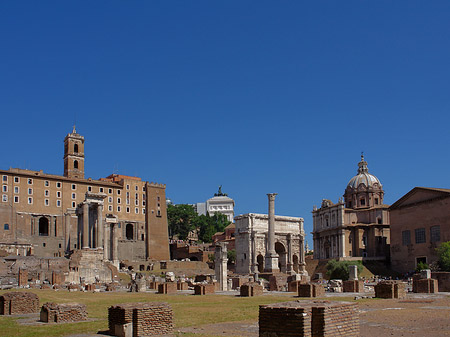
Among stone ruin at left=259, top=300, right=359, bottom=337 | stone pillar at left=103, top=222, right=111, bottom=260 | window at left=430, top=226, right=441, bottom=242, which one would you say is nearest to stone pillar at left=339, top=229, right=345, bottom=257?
window at left=430, top=226, right=441, bottom=242

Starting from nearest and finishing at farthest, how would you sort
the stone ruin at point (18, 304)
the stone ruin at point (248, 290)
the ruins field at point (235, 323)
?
the ruins field at point (235, 323) → the stone ruin at point (18, 304) → the stone ruin at point (248, 290)

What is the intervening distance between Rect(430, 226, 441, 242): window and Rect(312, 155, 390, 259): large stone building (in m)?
13.2

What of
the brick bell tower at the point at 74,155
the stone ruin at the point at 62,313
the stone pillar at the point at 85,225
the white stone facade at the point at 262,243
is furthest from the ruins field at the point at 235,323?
the brick bell tower at the point at 74,155

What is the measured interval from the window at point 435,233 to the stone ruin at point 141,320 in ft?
173

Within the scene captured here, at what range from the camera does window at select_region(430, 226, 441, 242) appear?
198 feet

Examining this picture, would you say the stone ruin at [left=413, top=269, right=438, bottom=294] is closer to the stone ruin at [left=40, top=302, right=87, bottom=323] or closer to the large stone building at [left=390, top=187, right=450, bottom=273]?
the stone ruin at [left=40, top=302, right=87, bottom=323]

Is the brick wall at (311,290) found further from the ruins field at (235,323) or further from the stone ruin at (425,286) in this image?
the ruins field at (235,323)

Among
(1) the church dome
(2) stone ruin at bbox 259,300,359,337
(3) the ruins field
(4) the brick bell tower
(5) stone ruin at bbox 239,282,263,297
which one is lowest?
(5) stone ruin at bbox 239,282,263,297

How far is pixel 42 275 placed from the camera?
5131 centimetres

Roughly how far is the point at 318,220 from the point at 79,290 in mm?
50368

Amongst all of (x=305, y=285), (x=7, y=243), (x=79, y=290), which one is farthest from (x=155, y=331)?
(x=7, y=243)

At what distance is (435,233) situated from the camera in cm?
6094

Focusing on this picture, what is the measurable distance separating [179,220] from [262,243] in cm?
3328

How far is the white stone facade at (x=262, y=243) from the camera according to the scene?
72.2 metres
